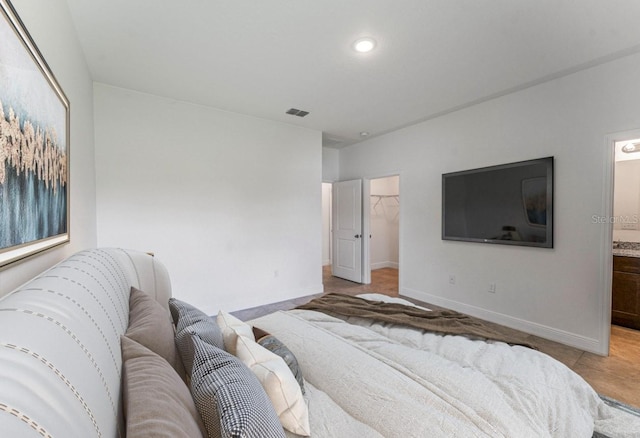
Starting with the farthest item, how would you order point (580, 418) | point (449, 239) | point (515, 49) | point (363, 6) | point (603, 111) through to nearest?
point (449, 239), point (603, 111), point (515, 49), point (363, 6), point (580, 418)

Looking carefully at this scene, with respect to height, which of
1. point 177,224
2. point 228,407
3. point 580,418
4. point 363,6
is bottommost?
point 580,418

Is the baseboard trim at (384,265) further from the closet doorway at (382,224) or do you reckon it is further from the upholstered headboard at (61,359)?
the upholstered headboard at (61,359)

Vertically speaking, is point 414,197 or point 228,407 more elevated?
point 414,197

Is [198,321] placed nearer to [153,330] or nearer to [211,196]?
[153,330]

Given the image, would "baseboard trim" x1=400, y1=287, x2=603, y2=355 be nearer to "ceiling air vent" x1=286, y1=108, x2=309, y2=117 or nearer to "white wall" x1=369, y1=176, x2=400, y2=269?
"white wall" x1=369, y1=176, x2=400, y2=269

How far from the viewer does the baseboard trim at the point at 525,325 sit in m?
2.67

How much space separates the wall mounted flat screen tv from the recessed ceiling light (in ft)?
6.86

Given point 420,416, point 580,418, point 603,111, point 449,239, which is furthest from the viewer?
point 449,239

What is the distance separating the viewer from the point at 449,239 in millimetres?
3779

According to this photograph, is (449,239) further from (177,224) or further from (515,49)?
(177,224)

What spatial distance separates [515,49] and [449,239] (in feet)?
7.33

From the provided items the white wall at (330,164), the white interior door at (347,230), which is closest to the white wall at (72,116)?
the white wall at (330,164)

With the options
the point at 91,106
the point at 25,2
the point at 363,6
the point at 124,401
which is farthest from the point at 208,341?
the point at 91,106

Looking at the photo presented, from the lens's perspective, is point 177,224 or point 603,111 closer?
point 603,111
